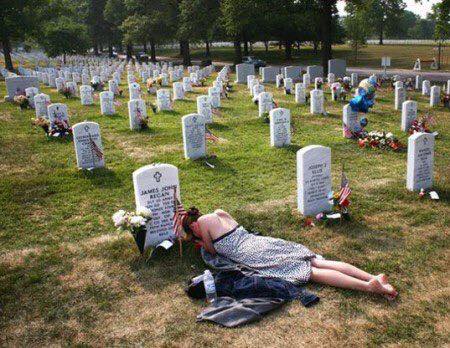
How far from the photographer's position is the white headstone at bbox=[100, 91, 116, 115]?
790 inches

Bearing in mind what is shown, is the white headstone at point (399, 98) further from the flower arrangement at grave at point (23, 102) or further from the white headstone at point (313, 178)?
the flower arrangement at grave at point (23, 102)

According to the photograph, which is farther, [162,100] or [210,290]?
[162,100]

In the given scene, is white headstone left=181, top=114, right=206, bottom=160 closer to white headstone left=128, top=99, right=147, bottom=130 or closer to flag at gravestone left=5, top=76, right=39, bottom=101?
white headstone left=128, top=99, right=147, bottom=130

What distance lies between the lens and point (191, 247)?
308 inches

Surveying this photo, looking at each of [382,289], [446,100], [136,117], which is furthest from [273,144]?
[446,100]

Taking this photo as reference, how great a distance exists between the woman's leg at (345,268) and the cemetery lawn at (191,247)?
0.28 m

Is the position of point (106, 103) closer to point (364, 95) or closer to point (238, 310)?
point (364, 95)

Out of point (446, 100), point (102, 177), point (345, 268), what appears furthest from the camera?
point (446, 100)

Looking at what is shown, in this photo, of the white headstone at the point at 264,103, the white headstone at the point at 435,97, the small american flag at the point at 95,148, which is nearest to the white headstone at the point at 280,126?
the white headstone at the point at 264,103

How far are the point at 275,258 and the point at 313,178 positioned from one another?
2.71 m

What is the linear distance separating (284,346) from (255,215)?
13.0ft

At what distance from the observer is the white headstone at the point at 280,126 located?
13727 millimetres

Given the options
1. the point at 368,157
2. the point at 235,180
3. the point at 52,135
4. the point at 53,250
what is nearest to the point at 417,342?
the point at 53,250

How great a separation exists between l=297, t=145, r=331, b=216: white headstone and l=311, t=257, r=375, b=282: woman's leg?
2351 millimetres
